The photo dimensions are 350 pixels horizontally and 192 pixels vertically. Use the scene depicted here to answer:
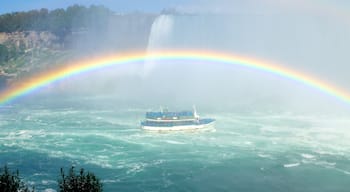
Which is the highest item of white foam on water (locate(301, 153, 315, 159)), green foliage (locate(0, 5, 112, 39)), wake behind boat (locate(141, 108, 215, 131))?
green foliage (locate(0, 5, 112, 39))

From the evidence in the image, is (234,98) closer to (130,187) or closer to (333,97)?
(333,97)

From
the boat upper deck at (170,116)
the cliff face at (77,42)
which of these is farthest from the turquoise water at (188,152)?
the cliff face at (77,42)

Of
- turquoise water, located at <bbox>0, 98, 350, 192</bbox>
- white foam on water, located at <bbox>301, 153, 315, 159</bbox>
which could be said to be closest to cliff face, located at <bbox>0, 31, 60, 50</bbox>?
turquoise water, located at <bbox>0, 98, 350, 192</bbox>

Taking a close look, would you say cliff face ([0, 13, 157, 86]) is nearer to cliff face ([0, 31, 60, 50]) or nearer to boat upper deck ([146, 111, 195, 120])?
cliff face ([0, 31, 60, 50])

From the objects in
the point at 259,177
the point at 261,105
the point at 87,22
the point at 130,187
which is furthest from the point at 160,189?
the point at 87,22

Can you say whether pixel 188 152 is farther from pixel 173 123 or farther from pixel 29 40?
pixel 29 40

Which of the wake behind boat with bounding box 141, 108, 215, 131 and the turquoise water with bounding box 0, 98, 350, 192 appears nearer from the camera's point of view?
the turquoise water with bounding box 0, 98, 350, 192

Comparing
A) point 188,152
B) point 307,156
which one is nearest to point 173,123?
point 188,152
